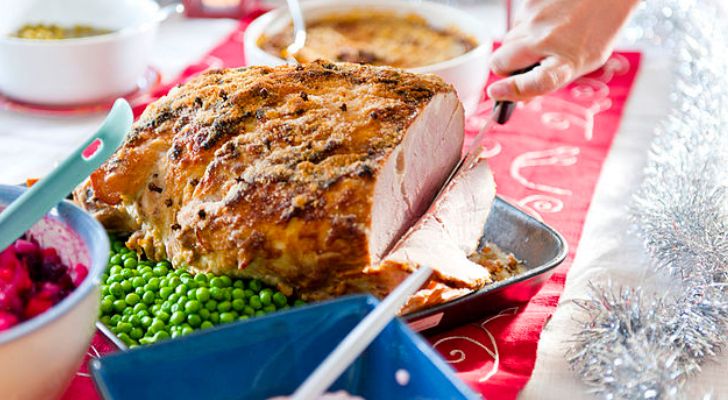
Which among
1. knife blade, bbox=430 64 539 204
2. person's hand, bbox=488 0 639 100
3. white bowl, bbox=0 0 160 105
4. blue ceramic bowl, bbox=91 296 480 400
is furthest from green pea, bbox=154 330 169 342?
white bowl, bbox=0 0 160 105

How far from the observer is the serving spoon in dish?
2.37 m

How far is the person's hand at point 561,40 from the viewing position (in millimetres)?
1811

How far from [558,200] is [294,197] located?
0.89 metres

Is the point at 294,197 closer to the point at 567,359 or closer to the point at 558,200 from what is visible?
the point at 567,359

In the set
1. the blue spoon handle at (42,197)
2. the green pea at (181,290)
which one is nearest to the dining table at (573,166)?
the green pea at (181,290)

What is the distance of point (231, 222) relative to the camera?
1.35m

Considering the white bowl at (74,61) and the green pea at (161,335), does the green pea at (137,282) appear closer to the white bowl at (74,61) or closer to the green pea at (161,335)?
the green pea at (161,335)

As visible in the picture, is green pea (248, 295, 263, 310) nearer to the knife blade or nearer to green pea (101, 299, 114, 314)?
green pea (101, 299, 114, 314)

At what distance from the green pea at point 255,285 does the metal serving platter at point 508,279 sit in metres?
0.22

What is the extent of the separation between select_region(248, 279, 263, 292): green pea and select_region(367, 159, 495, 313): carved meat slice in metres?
0.20

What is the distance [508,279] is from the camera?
1.45m

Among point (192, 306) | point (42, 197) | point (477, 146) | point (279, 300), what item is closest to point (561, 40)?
point (477, 146)

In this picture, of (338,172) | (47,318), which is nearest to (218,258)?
(338,172)

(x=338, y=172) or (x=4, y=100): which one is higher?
(x=338, y=172)
